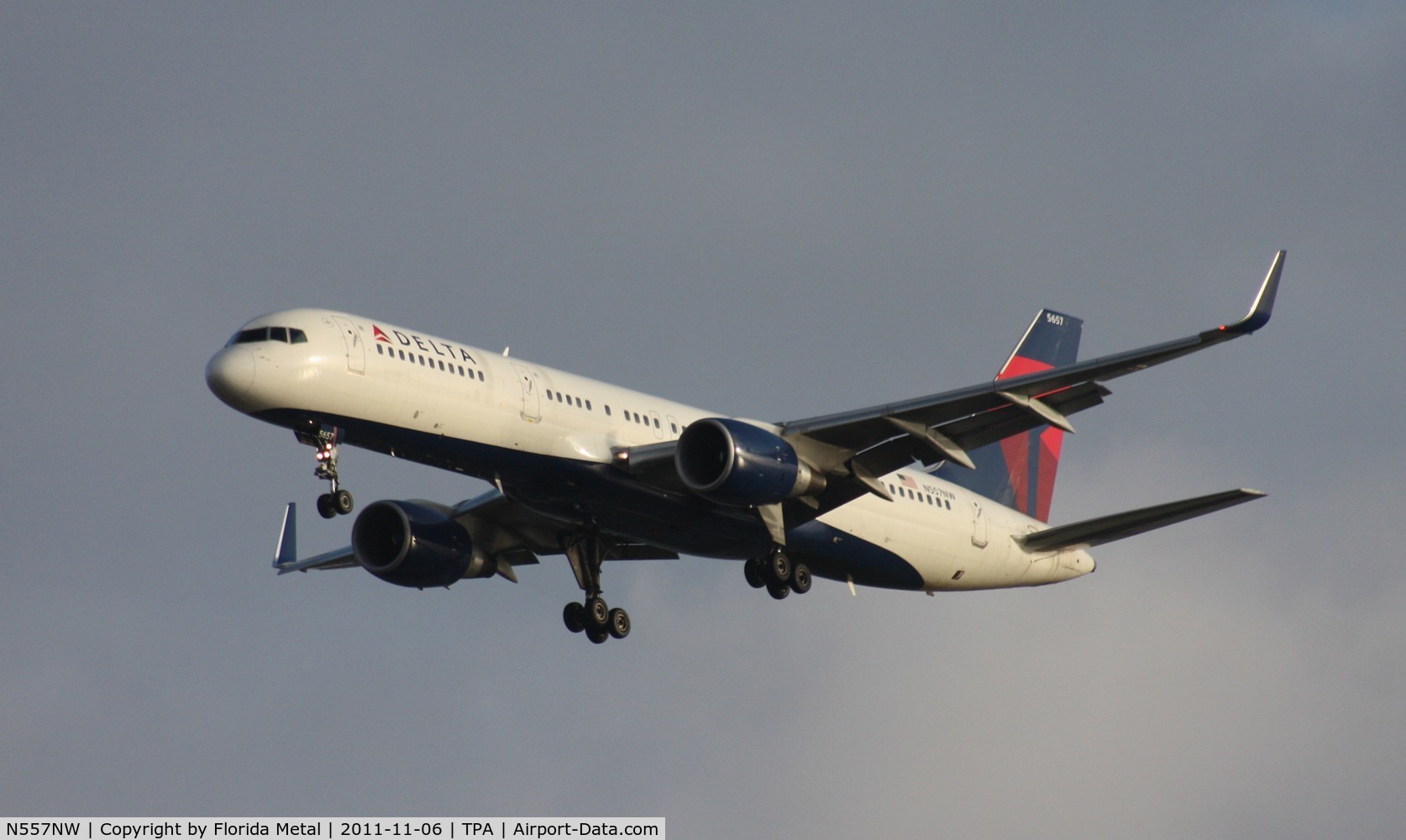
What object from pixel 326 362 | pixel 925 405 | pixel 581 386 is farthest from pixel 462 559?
pixel 925 405

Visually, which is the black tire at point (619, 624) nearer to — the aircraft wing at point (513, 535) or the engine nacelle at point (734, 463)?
the aircraft wing at point (513, 535)

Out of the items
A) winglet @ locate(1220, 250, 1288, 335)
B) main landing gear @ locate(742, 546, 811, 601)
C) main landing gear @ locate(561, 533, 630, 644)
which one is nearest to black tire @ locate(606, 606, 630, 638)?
main landing gear @ locate(561, 533, 630, 644)

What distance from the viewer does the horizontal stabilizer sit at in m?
37.0

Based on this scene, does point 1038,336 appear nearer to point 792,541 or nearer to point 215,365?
point 792,541

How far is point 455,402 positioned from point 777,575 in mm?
8730

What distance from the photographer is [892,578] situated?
42562 mm

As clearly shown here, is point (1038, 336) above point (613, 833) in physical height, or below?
above

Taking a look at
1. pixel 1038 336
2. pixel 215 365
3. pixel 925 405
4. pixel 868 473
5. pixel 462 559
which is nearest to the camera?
pixel 215 365

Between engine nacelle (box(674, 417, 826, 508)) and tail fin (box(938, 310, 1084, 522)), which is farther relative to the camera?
tail fin (box(938, 310, 1084, 522))

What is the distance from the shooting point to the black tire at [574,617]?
4153 cm

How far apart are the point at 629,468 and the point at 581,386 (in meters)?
2.15

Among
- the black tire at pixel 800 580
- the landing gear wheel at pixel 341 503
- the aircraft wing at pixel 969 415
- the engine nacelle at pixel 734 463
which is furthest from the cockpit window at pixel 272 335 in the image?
the black tire at pixel 800 580

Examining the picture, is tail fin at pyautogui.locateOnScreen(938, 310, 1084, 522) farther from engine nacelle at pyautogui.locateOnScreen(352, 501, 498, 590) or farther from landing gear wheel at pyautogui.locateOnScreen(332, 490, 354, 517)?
landing gear wheel at pyautogui.locateOnScreen(332, 490, 354, 517)

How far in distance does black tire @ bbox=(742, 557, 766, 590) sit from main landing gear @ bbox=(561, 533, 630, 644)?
12.3 ft
